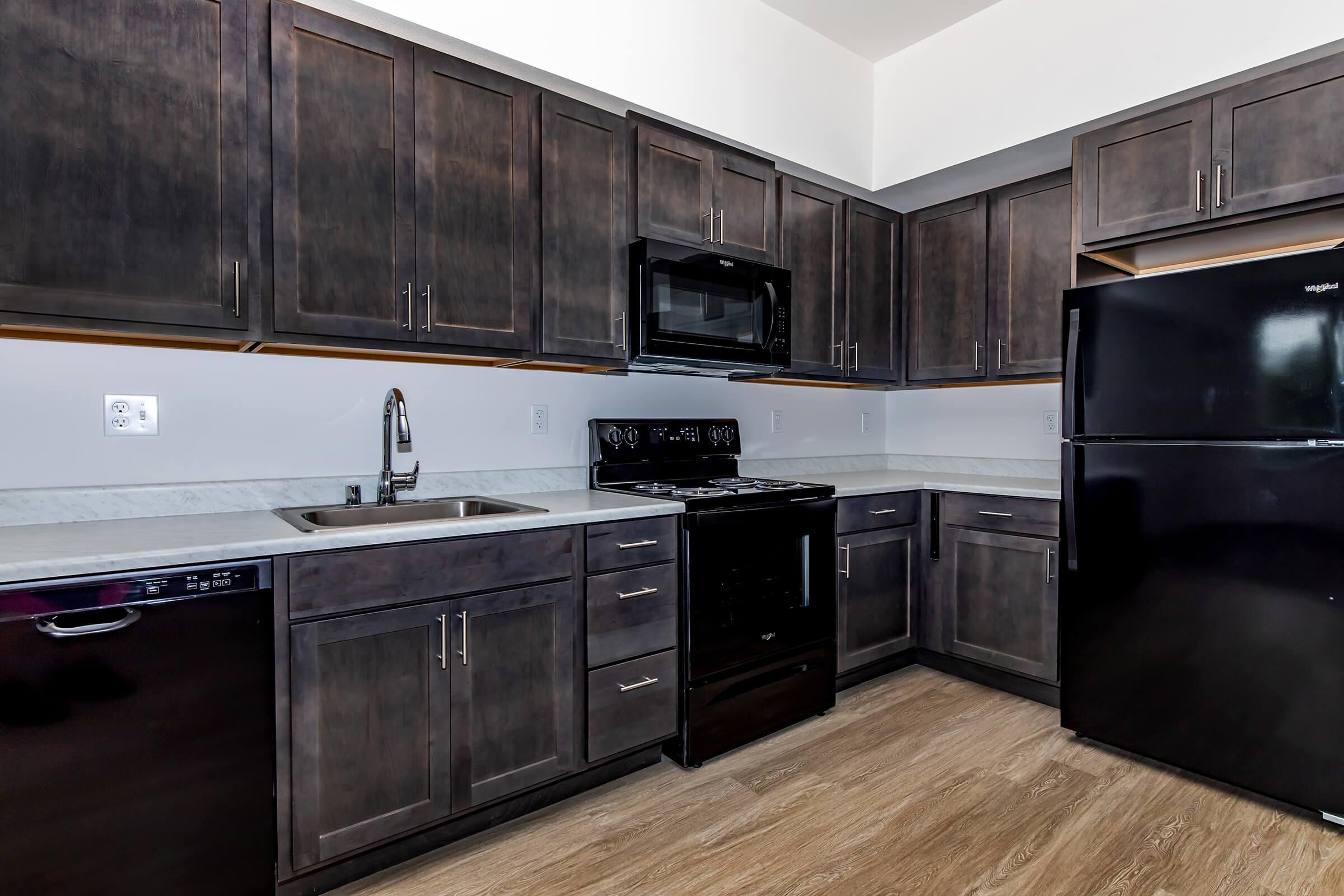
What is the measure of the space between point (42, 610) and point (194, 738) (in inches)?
15.7

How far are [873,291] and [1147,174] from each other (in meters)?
1.21

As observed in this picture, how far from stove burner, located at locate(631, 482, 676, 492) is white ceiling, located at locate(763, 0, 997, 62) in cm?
216

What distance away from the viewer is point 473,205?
2.11m

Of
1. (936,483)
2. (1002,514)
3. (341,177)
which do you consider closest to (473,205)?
(341,177)

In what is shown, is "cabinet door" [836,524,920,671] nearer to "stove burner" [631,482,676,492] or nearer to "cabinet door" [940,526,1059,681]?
"cabinet door" [940,526,1059,681]

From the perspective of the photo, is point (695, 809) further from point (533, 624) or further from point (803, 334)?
point (803, 334)

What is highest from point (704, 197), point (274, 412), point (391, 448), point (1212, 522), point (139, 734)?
point (704, 197)

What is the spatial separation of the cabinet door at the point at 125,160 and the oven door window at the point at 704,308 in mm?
1270

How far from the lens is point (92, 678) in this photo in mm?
1364

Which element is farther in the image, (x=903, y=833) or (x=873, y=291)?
(x=873, y=291)

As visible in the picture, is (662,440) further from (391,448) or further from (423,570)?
(423,570)

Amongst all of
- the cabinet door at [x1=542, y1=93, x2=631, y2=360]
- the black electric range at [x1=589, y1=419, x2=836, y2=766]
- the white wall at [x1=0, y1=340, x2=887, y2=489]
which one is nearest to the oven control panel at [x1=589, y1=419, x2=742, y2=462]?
the black electric range at [x1=589, y1=419, x2=836, y2=766]

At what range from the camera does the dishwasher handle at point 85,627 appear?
1318mm

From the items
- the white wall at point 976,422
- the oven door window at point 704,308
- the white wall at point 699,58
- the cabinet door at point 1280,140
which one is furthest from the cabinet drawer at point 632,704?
the cabinet door at point 1280,140
